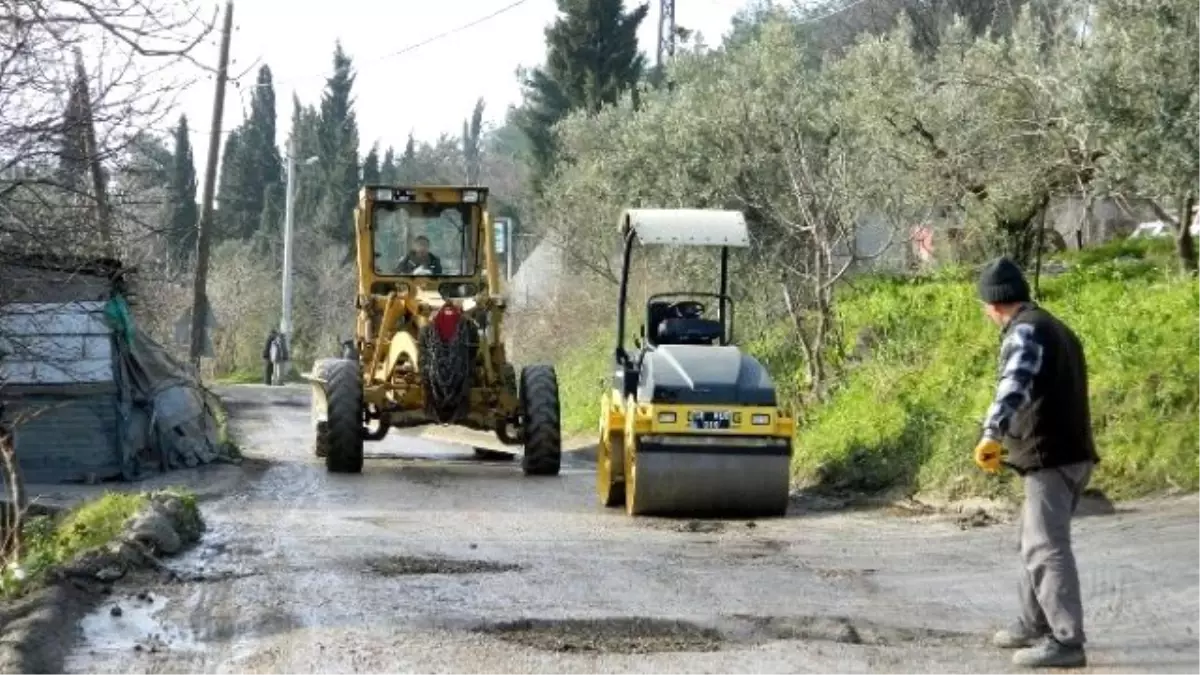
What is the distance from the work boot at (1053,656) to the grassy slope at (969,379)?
20.1ft

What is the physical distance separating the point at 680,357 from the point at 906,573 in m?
4.67

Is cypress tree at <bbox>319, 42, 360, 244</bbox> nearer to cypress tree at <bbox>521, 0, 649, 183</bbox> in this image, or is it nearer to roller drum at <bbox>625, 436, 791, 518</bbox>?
cypress tree at <bbox>521, 0, 649, 183</bbox>

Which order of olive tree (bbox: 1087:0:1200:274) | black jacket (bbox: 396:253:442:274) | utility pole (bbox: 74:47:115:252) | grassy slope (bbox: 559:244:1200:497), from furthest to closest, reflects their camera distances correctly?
black jacket (bbox: 396:253:442:274) < olive tree (bbox: 1087:0:1200:274) < grassy slope (bbox: 559:244:1200:497) < utility pole (bbox: 74:47:115:252)

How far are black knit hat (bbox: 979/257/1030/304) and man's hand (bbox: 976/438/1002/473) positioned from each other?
0.77 m

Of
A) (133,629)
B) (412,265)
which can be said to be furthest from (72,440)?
(133,629)

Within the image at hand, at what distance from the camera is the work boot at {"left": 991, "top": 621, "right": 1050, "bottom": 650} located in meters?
9.37

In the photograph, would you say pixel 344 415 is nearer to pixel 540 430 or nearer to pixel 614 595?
pixel 540 430

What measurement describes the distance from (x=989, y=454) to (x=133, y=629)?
452cm

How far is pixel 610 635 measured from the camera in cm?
999

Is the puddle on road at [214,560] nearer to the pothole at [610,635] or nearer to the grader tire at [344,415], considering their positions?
the pothole at [610,635]

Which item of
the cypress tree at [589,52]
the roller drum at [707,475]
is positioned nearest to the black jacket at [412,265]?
the roller drum at [707,475]

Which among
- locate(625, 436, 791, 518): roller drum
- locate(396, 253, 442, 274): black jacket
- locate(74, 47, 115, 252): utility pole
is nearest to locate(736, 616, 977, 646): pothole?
locate(74, 47, 115, 252): utility pole

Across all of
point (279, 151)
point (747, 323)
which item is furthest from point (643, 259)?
point (279, 151)

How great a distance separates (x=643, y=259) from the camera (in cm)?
2944
